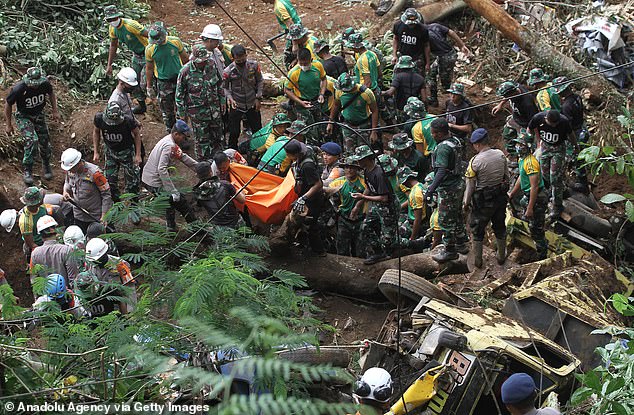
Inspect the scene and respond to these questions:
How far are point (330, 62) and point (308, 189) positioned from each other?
323cm

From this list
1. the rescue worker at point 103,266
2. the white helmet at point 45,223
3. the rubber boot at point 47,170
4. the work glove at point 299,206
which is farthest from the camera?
the rubber boot at point 47,170

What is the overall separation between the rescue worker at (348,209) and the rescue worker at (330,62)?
8.71 feet

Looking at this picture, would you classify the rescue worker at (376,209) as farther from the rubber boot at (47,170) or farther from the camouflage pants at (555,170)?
the rubber boot at (47,170)

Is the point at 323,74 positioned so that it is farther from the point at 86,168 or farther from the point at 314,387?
the point at 314,387

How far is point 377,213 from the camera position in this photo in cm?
967

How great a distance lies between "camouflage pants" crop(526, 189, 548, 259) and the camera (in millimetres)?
9866

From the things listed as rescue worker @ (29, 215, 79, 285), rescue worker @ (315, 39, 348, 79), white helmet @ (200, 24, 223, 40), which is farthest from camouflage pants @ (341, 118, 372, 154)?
rescue worker @ (29, 215, 79, 285)

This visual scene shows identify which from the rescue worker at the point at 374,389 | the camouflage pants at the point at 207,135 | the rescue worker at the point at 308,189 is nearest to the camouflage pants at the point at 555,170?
the rescue worker at the point at 308,189

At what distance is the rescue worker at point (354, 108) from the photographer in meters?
11.2

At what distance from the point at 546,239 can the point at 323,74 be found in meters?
3.72

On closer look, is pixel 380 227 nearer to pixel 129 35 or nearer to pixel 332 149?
pixel 332 149

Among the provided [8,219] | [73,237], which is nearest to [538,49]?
[73,237]

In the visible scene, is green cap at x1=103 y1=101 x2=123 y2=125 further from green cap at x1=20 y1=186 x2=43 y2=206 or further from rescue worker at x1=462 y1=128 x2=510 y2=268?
rescue worker at x1=462 y1=128 x2=510 y2=268

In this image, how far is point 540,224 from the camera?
32.7 ft
